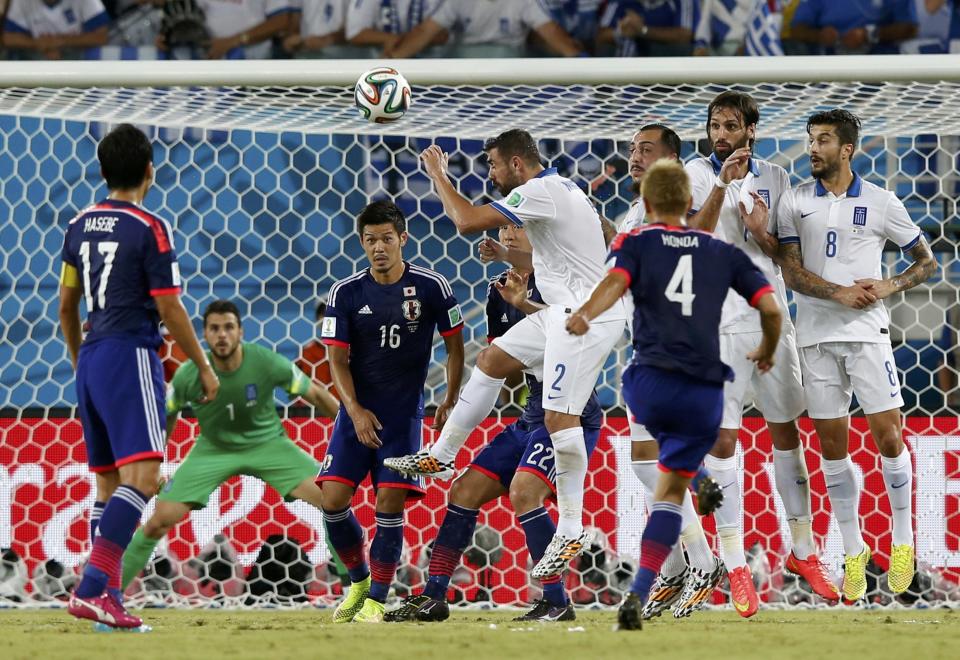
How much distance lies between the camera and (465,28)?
33.8ft

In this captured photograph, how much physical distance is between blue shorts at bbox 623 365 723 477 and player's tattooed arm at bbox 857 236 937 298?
1387 mm

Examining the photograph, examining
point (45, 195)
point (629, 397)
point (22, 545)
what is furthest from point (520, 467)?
point (45, 195)

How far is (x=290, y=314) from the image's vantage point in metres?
8.90

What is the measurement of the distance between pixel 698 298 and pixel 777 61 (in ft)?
8.29

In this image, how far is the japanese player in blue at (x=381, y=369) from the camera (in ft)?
19.8

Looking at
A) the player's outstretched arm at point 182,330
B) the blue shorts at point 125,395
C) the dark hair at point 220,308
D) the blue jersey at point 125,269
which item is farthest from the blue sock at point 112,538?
the dark hair at point 220,308

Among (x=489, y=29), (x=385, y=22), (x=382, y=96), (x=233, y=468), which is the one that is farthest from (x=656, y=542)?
(x=385, y=22)

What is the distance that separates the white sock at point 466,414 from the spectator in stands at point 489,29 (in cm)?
490

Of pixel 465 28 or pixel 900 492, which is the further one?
pixel 465 28

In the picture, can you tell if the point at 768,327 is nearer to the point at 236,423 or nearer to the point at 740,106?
the point at 740,106

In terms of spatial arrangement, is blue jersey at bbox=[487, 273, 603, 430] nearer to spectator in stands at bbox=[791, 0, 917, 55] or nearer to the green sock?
the green sock

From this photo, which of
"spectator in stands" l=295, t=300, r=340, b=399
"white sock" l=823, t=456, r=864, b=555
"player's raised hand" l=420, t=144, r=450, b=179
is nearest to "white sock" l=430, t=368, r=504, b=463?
"player's raised hand" l=420, t=144, r=450, b=179

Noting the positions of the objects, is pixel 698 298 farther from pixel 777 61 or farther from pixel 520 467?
pixel 777 61

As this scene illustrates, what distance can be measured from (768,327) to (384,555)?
2194 millimetres
